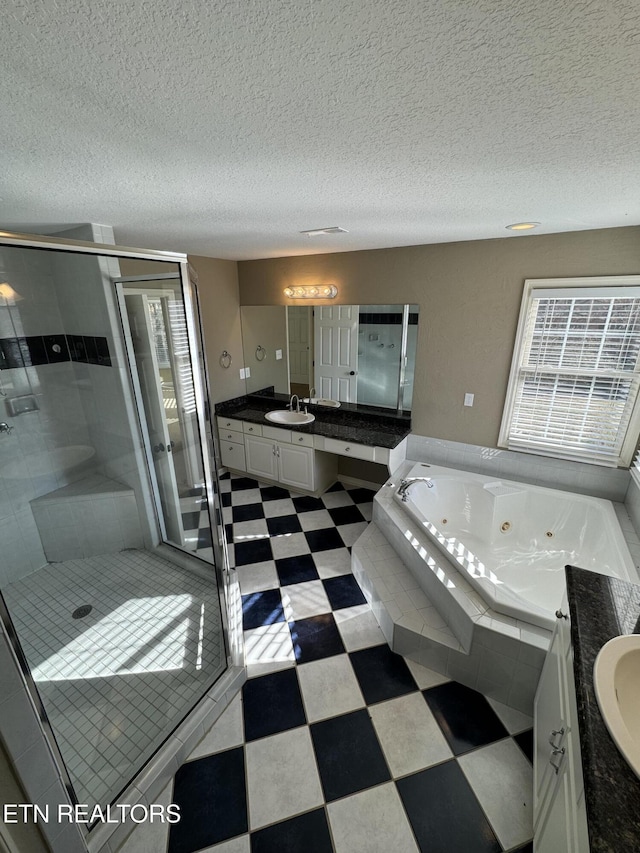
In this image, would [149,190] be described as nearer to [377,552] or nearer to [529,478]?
[377,552]

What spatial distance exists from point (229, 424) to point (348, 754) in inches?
112

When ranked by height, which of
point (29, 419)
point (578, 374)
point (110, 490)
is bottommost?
point (110, 490)

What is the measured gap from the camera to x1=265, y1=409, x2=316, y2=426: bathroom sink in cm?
360

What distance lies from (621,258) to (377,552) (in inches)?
96.2

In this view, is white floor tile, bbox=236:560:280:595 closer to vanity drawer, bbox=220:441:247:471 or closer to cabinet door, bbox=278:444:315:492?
cabinet door, bbox=278:444:315:492

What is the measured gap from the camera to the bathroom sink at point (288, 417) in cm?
360

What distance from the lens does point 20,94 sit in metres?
0.73

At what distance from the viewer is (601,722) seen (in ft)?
3.03

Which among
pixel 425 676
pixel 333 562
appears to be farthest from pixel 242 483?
pixel 425 676

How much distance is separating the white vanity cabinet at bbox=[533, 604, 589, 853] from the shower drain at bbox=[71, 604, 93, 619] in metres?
2.42

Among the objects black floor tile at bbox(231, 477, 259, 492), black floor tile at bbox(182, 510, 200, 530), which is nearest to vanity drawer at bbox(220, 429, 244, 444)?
black floor tile at bbox(231, 477, 259, 492)

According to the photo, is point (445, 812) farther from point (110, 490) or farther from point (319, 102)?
point (110, 490)

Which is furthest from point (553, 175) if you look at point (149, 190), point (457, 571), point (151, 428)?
point (151, 428)

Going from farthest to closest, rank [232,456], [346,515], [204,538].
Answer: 1. [232,456]
2. [346,515]
3. [204,538]
